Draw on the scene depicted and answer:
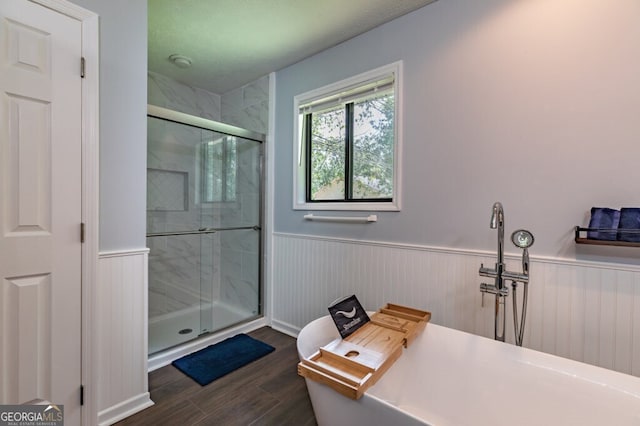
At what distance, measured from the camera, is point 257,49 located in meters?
2.37

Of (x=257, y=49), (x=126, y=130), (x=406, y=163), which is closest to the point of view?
(x=126, y=130)

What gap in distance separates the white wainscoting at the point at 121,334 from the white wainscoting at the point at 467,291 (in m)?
1.26

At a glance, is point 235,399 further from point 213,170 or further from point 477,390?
point 213,170

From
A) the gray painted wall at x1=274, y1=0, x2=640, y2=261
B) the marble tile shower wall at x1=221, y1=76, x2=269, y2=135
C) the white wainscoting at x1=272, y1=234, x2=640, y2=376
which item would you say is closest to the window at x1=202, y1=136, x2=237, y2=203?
the marble tile shower wall at x1=221, y1=76, x2=269, y2=135

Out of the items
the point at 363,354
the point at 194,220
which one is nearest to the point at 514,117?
the point at 363,354

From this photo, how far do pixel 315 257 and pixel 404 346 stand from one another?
47.7 inches

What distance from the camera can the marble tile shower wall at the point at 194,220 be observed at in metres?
2.54

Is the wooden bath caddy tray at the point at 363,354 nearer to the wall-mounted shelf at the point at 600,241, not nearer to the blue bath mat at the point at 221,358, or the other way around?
the wall-mounted shelf at the point at 600,241

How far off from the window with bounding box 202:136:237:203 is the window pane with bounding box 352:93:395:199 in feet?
4.16

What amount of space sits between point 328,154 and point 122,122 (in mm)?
1530

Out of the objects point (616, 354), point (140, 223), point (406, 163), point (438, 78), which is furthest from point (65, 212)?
point (616, 354)

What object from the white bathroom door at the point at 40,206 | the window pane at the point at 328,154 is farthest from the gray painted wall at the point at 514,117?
the white bathroom door at the point at 40,206

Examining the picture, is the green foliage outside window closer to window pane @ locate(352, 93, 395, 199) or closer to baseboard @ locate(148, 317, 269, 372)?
window pane @ locate(352, 93, 395, 199)

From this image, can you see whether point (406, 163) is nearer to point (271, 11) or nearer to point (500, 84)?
point (500, 84)
